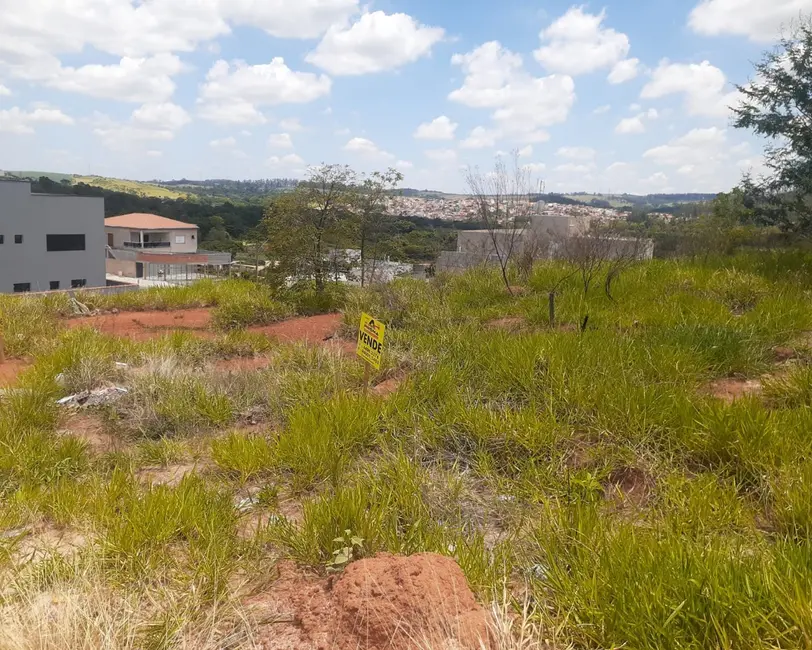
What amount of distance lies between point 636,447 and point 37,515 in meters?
3.55

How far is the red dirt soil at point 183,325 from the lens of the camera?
9727 millimetres

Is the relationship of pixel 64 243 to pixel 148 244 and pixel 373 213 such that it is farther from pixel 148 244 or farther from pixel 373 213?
pixel 373 213

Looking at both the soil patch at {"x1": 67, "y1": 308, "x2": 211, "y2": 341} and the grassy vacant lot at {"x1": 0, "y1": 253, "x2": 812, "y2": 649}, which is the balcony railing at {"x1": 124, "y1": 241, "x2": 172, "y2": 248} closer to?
the soil patch at {"x1": 67, "y1": 308, "x2": 211, "y2": 341}

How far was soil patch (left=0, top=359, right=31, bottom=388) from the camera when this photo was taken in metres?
6.83

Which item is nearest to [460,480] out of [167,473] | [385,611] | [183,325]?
[385,611]

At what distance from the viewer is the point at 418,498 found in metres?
3.46

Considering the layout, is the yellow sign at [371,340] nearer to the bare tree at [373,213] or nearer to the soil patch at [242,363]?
the soil patch at [242,363]

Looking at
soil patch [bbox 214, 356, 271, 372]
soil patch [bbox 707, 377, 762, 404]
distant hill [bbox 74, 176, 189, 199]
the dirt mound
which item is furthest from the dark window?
distant hill [bbox 74, 176, 189, 199]

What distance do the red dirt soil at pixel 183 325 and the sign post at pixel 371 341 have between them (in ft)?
13.0

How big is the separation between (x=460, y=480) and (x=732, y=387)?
2904mm

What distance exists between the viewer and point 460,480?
3754mm

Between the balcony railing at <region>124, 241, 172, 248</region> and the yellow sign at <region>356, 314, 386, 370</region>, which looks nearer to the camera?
the yellow sign at <region>356, 314, 386, 370</region>

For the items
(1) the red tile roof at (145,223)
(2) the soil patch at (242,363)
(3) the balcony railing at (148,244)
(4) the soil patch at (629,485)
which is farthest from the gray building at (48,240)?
(4) the soil patch at (629,485)

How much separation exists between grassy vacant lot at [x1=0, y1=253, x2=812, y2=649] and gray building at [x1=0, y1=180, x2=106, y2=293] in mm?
42012
